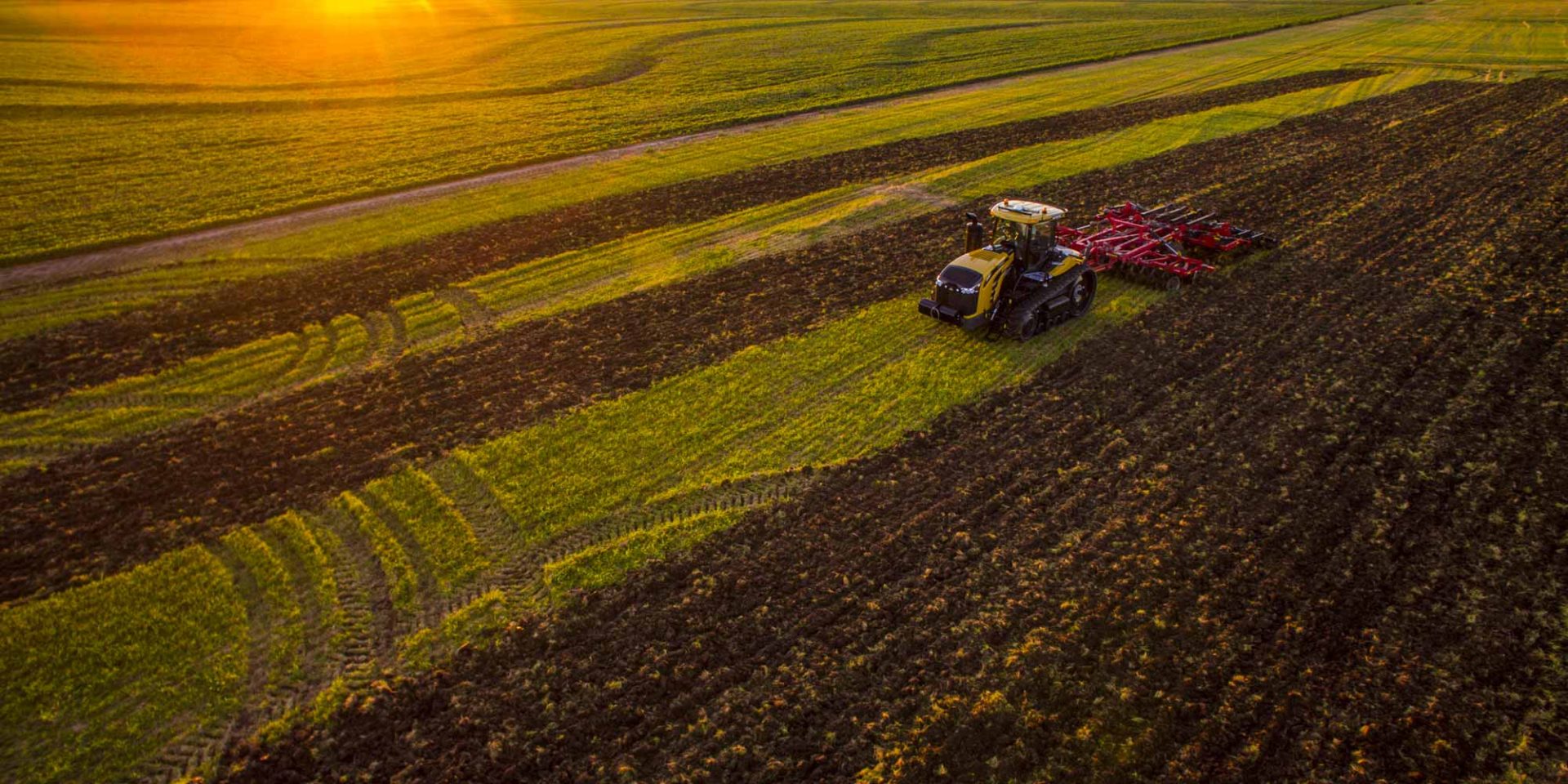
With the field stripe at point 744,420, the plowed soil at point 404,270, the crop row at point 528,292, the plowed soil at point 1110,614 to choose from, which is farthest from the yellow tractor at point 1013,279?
the plowed soil at point 404,270

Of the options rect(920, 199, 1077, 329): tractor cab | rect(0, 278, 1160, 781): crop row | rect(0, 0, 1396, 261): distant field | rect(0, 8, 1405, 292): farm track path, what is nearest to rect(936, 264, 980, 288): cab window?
rect(920, 199, 1077, 329): tractor cab

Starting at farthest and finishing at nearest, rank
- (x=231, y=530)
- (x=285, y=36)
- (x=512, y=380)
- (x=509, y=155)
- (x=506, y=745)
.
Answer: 1. (x=285, y=36)
2. (x=509, y=155)
3. (x=512, y=380)
4. (x=231, y=530)
5. (x=506, y=745)

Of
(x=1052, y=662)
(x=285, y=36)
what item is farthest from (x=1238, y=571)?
(x=285, y=36)

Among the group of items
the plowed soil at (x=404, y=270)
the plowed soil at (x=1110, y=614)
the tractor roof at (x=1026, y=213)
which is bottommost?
the plowed soil at (x=1110, y=614)

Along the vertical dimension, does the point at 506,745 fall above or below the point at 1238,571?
above

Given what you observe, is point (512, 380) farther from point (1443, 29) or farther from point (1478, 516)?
point (1443, 29)

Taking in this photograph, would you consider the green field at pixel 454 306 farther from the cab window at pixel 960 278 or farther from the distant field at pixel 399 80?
the cab window at pixel 960 278

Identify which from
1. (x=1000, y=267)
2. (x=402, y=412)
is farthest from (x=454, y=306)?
(x=1000, y=267)
